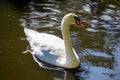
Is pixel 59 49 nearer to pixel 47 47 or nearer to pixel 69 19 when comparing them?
pixel 47 47

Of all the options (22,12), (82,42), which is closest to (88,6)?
(22,12)

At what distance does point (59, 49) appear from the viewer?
27.6ft

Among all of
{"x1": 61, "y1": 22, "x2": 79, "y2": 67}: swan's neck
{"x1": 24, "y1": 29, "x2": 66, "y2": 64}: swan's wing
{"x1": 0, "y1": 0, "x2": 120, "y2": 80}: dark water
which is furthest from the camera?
{"x1": 24, "y1": 29, "x2": 66, "y2": 64}: swan's wing

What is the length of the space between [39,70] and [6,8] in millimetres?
3881

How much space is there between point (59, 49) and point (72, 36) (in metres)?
1.20

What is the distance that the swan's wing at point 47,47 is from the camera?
8258 mm

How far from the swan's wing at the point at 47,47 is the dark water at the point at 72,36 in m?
0.23

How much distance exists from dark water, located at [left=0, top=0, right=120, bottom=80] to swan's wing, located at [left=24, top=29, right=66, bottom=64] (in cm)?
23

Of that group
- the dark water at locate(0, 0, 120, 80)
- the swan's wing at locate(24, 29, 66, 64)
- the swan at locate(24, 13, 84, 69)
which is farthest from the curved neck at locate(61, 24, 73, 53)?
the dark water at locate(0, 0, 120, 80)

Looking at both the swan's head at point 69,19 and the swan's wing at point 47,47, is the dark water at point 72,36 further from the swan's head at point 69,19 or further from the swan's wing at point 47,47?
the swan's head at point 69,19

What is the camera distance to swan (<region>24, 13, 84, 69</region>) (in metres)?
8.15

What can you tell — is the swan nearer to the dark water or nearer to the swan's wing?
the swan's wing

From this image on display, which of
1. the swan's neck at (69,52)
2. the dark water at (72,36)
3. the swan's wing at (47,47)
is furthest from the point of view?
the swan's wing at (47,47)

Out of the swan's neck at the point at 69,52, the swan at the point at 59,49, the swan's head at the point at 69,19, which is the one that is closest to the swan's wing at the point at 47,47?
the swan at the point at 59,49
